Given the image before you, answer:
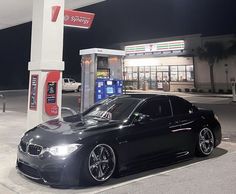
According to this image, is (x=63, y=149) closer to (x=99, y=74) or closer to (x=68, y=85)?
(x=99, y=74)

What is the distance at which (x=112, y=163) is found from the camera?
552 centimetres

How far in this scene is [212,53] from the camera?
3419 centimetres

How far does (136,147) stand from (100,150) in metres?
A: 0.79

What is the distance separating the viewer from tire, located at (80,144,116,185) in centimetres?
518

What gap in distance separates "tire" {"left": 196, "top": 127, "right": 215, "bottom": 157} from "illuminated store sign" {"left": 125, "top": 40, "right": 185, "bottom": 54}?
104ft

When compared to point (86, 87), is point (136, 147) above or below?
below

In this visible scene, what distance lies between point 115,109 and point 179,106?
1.53 m

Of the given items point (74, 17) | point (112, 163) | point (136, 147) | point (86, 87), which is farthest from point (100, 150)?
point (86, 87)

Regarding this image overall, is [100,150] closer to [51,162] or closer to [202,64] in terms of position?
[51,162]

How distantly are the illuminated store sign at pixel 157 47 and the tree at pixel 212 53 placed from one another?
11.4 ft

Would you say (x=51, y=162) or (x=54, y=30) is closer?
(x=51, y=162)

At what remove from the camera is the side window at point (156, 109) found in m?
6.41

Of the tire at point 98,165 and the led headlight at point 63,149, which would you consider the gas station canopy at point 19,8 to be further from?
the led headlight at point 63,149

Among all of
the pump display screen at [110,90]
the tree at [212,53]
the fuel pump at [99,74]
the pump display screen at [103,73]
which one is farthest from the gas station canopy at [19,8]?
the tree at [212,53]
